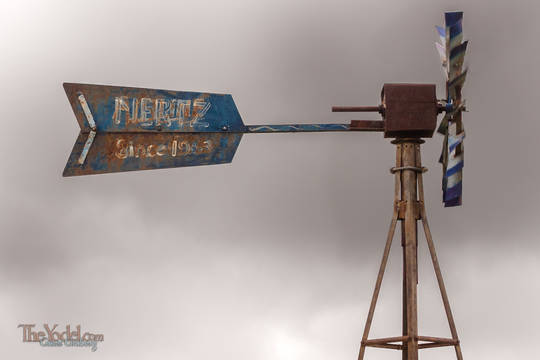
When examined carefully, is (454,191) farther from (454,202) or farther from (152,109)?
(152,109)

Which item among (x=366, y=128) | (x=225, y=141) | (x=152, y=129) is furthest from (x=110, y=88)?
(x=366, y=128)

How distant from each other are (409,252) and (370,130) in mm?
1935

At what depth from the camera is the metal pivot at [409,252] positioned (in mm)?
13117

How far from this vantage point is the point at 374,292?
43.5ft

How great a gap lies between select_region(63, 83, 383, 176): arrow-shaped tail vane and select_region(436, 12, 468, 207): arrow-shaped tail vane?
111cm

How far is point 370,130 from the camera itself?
13.6 m

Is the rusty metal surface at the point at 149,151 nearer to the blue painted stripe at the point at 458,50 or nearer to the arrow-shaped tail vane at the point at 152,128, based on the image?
the arrow-shaped tail vane at the point at 152,128

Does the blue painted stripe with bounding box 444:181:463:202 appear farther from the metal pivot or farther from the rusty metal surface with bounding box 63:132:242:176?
the rusty metal surface with bounding box 63:132:242:176

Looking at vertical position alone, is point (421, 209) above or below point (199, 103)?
below

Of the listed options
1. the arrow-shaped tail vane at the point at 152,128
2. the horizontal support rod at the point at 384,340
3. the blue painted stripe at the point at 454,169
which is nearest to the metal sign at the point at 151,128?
the arrow-shaped tail vane at the point at 152,128

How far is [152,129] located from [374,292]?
13.3ft

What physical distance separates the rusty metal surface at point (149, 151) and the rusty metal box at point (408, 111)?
2284 millimetres

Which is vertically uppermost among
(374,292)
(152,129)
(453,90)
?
(453,90)

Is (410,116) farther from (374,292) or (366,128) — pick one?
(374,292)
